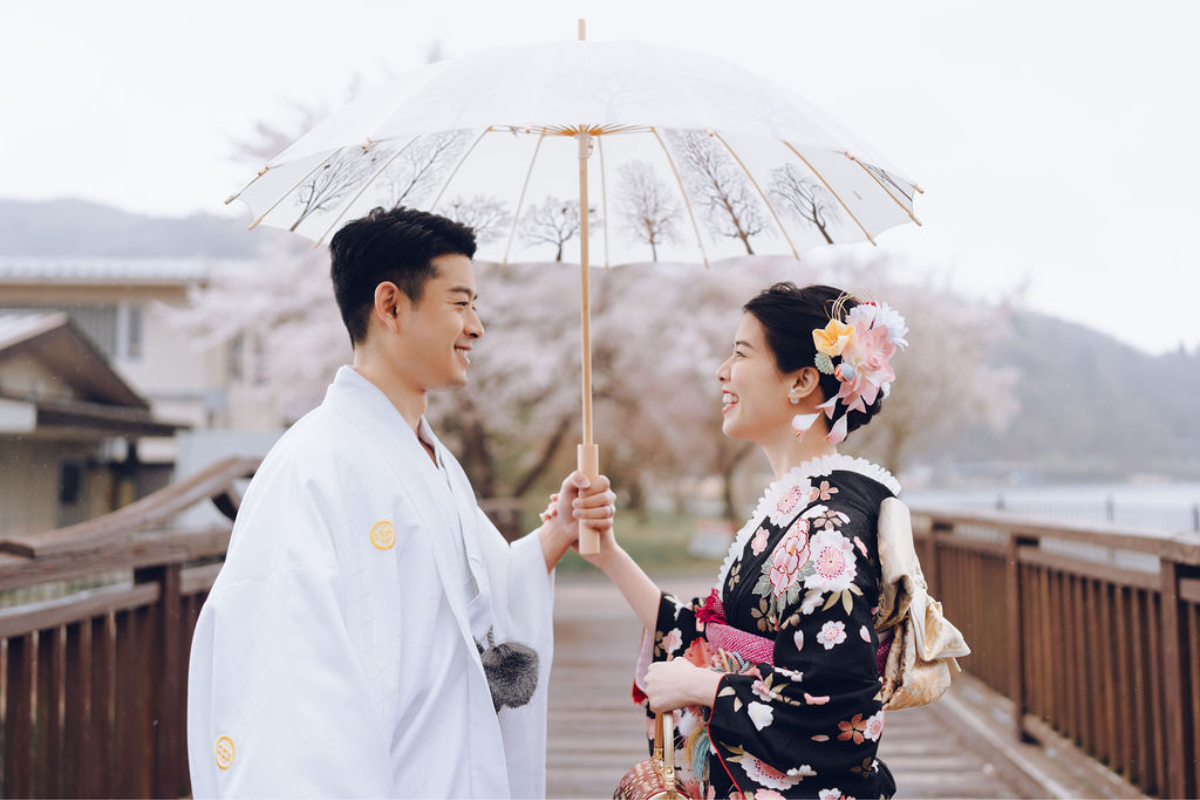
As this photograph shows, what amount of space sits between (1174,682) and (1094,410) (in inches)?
1516

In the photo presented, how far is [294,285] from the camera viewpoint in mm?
12430

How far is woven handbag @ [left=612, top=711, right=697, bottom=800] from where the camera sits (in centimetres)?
170

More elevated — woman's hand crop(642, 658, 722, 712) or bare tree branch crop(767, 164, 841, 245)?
bare tree branch crop(767, 164, 841, 245)

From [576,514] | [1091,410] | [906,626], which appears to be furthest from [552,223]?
[1091,410]

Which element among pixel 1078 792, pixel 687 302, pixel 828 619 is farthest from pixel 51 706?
pixel 687 302

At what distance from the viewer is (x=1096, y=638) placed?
3.43 meters

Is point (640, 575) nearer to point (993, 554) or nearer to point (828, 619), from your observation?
point (828, 619)

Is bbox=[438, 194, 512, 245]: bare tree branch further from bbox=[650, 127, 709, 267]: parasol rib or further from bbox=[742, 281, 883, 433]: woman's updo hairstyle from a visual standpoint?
bbox=[742, 281, 883, 433]: woman's updo hairstyle

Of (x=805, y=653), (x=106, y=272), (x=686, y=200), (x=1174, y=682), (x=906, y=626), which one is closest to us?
(x=805, y=653)

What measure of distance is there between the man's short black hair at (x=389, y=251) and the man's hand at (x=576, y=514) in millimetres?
517

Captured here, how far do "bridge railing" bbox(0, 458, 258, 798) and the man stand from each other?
0.98 meters

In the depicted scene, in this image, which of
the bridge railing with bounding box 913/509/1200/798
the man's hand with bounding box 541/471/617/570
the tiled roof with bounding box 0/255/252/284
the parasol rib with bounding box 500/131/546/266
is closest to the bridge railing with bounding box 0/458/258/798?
the man's hand with bounding box 541/471/617/570

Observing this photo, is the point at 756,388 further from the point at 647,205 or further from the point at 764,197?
the point at 647,205

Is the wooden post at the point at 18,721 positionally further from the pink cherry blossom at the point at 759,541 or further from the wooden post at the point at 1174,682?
the wooden post at the point at 1174,682
